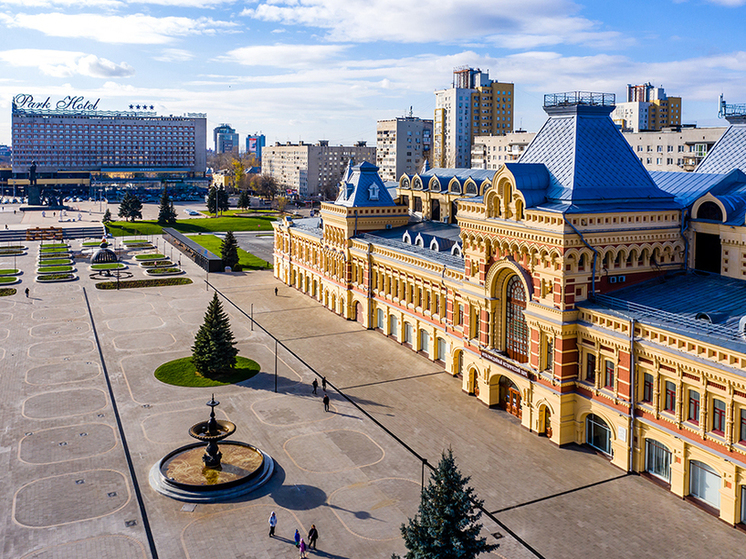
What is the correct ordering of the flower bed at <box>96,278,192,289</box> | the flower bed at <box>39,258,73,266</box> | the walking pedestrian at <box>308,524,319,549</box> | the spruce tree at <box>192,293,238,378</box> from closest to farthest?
the walking pedestrian at <box>308,524,319,549</box> → the spruce tree at <box>192,293,238,378</box> → the flower bed at <box>96,278,192,289</box> → the flower bed at <box>39,258,73,266</box>

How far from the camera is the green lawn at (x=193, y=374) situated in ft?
172

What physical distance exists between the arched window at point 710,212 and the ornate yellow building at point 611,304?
7 centimetres

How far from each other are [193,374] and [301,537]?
25.9 metres

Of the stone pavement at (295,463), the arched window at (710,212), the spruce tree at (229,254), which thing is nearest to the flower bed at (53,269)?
the spruce tree at (229,254)

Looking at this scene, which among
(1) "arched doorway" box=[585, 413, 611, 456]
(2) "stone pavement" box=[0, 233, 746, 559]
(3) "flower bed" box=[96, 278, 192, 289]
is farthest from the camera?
(3) "flower bed" box=[96, 278, 192, 289]

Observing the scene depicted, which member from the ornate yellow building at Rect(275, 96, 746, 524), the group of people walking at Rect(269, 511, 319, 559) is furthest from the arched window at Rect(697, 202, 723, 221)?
the group of people walking at Rect(269, 511, 319, 559)

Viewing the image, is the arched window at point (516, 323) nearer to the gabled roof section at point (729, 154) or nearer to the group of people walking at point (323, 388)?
the group of people walking at point (323, 388)

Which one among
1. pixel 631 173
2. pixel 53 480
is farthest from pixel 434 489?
pixel 631 173

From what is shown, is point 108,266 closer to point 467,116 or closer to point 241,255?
point 241,255

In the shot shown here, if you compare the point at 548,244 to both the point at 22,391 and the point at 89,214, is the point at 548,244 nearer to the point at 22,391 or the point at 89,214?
the point at 22,391

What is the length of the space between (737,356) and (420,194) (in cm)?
5535

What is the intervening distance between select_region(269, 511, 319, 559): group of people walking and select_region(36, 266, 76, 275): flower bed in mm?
79164

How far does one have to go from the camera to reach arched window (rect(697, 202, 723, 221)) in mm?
41581

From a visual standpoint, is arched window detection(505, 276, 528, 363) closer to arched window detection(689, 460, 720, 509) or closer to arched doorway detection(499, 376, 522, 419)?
arched doorway detection(499, 376, 522, 419)
